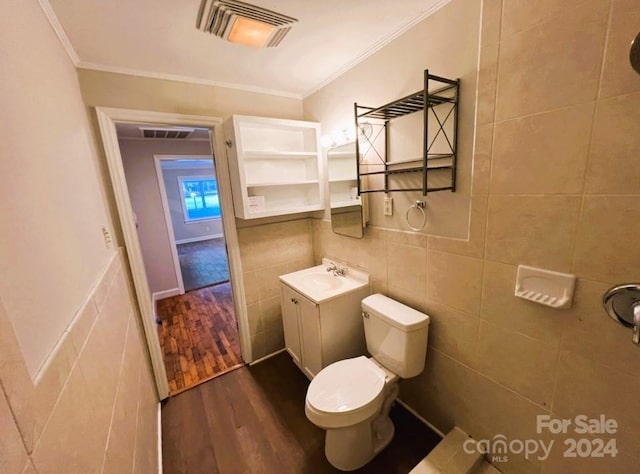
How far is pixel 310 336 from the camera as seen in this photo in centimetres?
181

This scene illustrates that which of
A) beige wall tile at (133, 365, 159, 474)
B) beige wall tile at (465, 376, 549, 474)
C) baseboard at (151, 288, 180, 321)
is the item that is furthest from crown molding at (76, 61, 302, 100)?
baseboard at (151, 288, 180, 321)

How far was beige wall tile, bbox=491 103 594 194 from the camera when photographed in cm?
89

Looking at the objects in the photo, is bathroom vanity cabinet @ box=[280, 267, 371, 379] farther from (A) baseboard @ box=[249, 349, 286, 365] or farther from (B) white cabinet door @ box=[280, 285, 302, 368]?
(A) baseboard @ box=[249, 349, 286, 365]

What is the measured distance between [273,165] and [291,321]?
1.31m

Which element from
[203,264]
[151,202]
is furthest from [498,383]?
[203,264]

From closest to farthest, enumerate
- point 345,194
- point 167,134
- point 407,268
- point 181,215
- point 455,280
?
1. point 455,280
2. point 407,268
3. point 345,194
4. point 167,134
5. point 181,215

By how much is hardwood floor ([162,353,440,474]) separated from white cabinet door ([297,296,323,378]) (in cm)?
28

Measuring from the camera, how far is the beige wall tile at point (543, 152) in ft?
2.92

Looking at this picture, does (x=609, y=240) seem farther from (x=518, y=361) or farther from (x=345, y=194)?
(x=345, y=194)

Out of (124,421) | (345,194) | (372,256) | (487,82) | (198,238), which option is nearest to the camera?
(124,421)

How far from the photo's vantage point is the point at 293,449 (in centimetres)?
155

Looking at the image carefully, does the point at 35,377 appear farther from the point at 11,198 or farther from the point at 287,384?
the point at 287,384

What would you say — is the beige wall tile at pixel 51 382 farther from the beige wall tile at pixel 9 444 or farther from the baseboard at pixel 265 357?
the baseboard at pixel 265 357

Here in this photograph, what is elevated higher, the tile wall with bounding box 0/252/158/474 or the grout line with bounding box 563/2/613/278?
the grout line with bounding box 563/2/613/278
